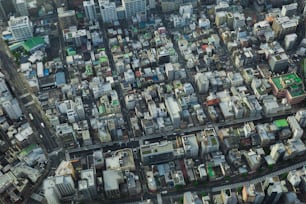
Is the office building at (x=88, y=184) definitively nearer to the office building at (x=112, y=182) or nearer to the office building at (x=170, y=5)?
the office building at (x=112, y=182)

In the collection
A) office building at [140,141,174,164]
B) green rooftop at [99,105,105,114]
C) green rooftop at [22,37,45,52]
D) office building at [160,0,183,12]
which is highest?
office building at [160,0,183,12]

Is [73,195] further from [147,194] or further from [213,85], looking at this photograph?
[213,85]

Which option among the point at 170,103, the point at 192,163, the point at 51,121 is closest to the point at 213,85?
the point at 170,103

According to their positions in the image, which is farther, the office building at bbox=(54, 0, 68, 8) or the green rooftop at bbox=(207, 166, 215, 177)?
the office building at bbox=(54, 0, 68, 8)

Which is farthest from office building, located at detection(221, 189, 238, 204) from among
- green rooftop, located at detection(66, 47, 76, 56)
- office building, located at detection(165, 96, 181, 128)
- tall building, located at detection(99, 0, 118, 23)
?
tall building, located at detection(99, 0, 118, 23)

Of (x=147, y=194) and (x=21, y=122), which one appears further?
(x=21, y=122)

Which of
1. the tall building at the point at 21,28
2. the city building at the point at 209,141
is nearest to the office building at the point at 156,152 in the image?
the city building at the point at 209,141

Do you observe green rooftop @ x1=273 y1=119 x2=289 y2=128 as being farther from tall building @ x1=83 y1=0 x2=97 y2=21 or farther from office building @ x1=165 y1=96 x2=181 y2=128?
tall building @ x1=83 y1=0 x2=97 y2=21
